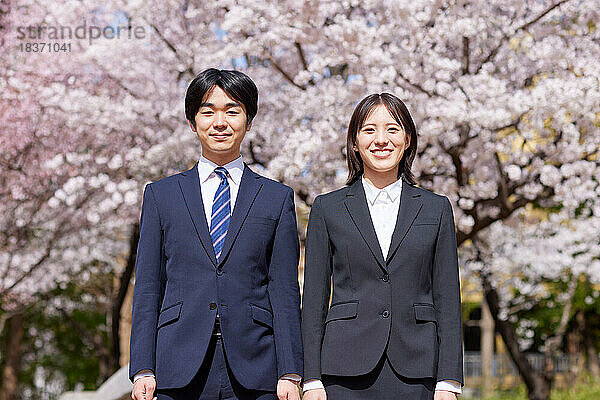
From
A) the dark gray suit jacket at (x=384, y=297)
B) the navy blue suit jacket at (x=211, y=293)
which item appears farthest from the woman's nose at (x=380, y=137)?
the navy blue suit jacket at (x=211, y=293)

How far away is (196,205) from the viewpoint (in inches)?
149

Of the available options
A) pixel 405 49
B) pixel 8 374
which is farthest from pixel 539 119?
pixel 8 374

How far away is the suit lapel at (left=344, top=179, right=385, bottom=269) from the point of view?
374 centimetres

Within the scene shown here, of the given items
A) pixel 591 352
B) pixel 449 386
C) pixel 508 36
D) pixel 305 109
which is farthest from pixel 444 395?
pixel 591 352

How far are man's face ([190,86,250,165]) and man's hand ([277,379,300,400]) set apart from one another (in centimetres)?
106

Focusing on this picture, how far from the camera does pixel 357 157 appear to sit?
Answer: 4.04 meters

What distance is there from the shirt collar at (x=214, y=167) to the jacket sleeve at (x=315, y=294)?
1.38ft

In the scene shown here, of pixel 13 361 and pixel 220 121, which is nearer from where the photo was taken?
pixel 220 121

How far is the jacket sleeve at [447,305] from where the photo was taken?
11.9 feet

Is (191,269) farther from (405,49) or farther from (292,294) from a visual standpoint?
(405,49)

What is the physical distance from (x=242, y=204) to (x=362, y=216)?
0.55m

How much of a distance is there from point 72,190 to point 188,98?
18.9 feet

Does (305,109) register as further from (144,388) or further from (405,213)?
(144,388)

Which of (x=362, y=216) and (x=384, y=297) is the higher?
(x=362, y=216)
